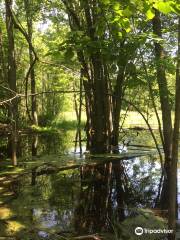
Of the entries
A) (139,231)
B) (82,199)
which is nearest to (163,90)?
(82,199)

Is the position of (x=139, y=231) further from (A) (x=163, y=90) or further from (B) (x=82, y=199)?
(A) (x=163, y=90)

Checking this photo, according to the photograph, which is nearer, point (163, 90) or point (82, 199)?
point (82, 199)

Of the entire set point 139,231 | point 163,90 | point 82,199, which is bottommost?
point 82,199

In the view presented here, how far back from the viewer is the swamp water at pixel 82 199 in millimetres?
4629

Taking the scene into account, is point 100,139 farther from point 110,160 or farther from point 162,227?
point 162,227

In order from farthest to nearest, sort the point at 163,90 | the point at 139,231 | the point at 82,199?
1. the point at 163,90
2. the point at 82,199
3. the point at 139,231

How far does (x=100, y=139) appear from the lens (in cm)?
1108

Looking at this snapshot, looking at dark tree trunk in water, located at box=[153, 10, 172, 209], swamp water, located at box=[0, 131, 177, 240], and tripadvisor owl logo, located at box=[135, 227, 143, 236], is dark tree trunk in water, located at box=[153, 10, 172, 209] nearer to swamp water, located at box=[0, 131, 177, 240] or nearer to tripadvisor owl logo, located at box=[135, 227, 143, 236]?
swamp water, located at box=[0, 131, 177, 240]

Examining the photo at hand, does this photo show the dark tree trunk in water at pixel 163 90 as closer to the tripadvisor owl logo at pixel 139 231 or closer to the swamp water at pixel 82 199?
the swamp water at pixel 82 199

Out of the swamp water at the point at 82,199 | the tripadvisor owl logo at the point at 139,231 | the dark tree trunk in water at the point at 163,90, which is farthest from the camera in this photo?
the dark tree trunk in water at the point at 163,90

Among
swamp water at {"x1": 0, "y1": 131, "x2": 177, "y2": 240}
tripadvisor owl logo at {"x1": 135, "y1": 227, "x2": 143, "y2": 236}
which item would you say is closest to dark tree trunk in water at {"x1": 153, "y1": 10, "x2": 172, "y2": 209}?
swamp water at {"x1": 0, "y1": 131, "x2": 177, "y2": 240}

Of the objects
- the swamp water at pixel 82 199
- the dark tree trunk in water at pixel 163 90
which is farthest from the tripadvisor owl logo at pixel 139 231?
the dark tree trunk in water at pixel 163 90

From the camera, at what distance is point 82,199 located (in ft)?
20.3

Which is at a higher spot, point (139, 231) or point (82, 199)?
point (139, 231)
